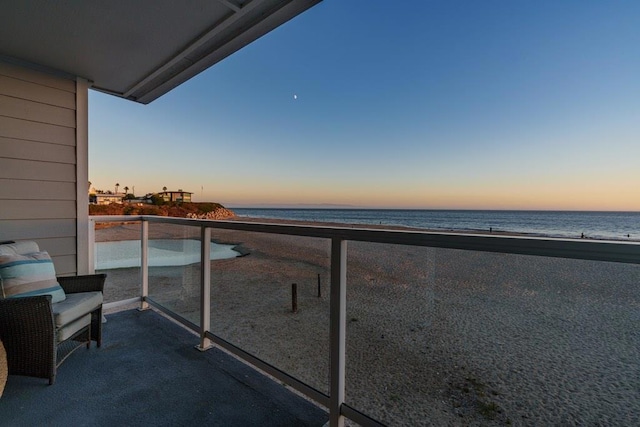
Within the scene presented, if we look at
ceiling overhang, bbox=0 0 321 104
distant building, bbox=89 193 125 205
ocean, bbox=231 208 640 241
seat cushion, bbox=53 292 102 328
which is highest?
ceiling overhang, bbox=0 0 321 104

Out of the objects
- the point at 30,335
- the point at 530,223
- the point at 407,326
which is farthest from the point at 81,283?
the point at 530,223

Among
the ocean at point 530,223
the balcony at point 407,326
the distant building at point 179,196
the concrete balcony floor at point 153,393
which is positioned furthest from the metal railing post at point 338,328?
the distant building at point 179,196

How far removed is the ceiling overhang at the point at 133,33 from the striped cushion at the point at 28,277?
1.75 metres

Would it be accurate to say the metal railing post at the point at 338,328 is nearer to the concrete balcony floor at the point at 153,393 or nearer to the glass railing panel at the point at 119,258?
the concrete balcony floor at the point at 153,393

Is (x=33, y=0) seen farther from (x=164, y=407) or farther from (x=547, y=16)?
(x=547, y=16)

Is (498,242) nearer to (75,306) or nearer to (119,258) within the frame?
(75,306)

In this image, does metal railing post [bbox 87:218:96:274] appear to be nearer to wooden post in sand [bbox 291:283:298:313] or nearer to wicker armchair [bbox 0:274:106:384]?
wicker armchair [bbox 0:274:106:384]

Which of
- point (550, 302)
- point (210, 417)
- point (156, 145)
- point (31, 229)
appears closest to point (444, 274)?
point (550, 302)

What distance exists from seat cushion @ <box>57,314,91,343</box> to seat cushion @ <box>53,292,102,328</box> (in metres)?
0.04

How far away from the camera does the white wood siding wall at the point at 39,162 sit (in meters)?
2.62

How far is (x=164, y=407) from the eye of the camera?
1729 millimetres

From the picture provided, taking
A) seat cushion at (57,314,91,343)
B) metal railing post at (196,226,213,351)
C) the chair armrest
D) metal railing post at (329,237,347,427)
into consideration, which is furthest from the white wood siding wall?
metal railing post at (329,237,347,427)

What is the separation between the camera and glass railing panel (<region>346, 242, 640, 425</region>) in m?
0.93

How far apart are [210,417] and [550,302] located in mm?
1775
